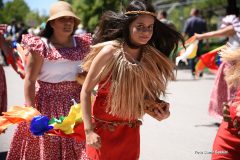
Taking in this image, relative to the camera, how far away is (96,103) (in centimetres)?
287

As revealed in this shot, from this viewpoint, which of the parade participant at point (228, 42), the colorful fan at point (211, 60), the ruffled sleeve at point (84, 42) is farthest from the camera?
the colorful fan at point (211, 60)

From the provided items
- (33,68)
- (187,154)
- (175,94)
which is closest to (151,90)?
(33,68)

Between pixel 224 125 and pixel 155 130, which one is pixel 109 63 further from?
pixel 155 130

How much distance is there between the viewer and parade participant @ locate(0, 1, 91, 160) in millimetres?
3645

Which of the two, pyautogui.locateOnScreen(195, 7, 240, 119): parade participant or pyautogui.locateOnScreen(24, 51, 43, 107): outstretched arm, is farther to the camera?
pyautogui.locateOnScreen(195, 7, 240, 119): parade participant

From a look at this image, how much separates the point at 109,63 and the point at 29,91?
1163mm

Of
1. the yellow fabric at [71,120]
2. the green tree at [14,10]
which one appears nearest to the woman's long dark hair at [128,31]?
the yellow fabric at [71,120]

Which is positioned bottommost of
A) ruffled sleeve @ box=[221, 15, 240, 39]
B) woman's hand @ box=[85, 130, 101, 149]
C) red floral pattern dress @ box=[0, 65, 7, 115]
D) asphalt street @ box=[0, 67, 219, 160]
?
asphalt street @ box=[0, 67, 219, 160]

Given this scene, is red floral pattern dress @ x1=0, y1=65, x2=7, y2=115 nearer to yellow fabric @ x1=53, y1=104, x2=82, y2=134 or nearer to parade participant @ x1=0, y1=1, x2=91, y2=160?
parade participant @ x1=0, y1=1, x2=91, y2=160

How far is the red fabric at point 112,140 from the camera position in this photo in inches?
109

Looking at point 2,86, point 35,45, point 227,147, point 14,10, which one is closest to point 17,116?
point 35,45

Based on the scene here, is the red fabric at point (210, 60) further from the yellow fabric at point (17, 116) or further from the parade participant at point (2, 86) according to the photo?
the yellow fabric at point (17, 116)

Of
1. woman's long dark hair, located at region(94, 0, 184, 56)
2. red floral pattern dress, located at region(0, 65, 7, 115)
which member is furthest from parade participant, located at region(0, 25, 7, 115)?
woman's long dark hair, located at region(94, 0, 184, 56)

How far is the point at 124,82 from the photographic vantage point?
2711mm
